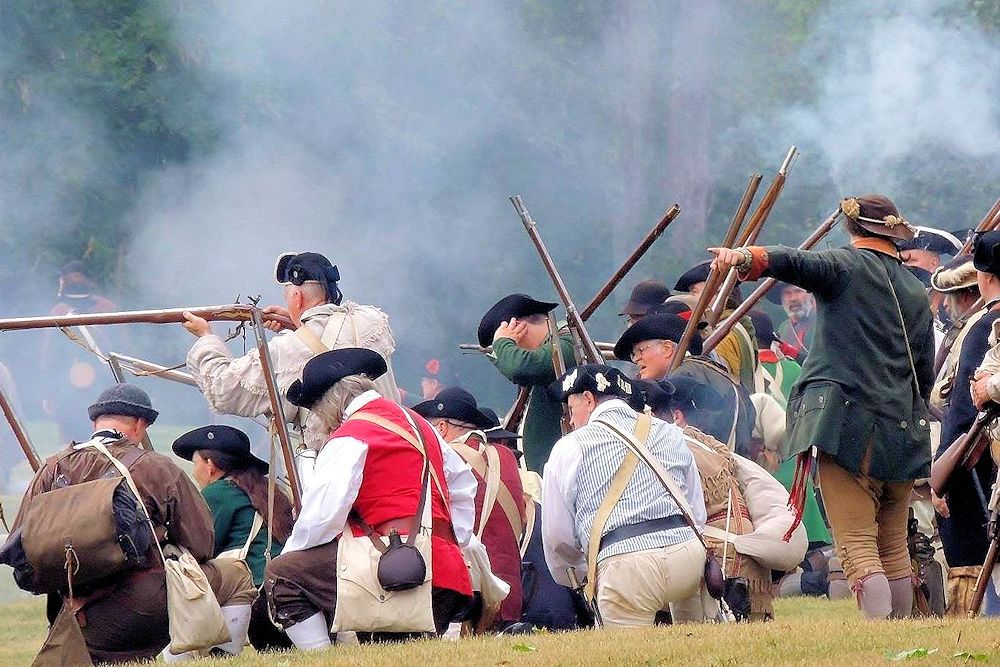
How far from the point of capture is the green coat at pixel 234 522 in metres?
7.26

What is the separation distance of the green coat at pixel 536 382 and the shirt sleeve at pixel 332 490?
1.98 meters

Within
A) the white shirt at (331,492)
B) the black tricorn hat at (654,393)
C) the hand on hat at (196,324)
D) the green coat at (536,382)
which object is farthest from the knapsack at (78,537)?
the green coat at (536,382)

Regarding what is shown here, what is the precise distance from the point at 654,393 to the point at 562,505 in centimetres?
63

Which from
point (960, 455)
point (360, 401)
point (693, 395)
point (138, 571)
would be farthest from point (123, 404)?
point (960, 455)

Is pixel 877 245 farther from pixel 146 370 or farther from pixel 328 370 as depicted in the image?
pixel 146 370

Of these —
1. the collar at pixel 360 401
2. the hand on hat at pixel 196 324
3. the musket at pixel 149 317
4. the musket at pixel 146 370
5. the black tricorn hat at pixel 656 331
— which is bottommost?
the collar at pixel 360 401

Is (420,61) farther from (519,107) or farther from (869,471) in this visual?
(869,471)

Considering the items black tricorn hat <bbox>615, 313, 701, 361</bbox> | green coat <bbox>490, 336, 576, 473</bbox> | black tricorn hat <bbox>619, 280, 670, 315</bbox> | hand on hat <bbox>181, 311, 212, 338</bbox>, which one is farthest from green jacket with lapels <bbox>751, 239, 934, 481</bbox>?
hand on hat <bbox>181, 311, 212, 338</bbox>

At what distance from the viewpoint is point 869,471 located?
19.2ft

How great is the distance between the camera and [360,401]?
6.00m

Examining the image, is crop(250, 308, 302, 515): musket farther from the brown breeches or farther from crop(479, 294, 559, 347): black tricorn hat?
the brown breeches

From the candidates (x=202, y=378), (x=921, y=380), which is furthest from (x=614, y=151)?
(x=921, y=380)

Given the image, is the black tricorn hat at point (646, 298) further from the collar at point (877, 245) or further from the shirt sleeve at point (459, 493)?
the collar at point (877, 245)

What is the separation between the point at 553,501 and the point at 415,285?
30.3 feet
